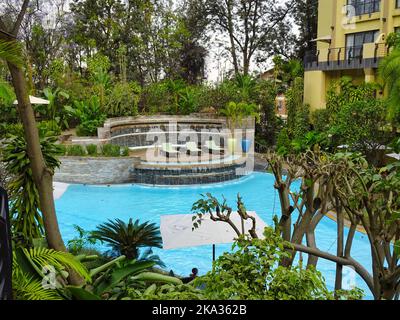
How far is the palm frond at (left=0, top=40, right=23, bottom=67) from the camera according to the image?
356 cm

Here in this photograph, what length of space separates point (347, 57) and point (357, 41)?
3.69 ft

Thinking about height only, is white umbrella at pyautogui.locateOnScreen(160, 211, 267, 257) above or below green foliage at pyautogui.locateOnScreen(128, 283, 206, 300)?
below

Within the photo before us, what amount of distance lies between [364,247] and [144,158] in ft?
31.1

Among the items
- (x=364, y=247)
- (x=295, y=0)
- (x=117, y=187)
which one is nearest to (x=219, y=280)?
(x=364, y=247)

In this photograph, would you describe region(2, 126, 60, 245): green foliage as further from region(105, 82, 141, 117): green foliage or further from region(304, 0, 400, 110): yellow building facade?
region(304, 0, 400, 110): yellow building facade

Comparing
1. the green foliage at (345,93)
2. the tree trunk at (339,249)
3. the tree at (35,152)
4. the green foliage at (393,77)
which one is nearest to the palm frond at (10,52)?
the tree at (35,152)

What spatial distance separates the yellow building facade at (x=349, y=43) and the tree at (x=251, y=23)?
7.24 meters

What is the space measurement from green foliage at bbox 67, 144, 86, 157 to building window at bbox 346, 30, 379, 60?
42.8 feet

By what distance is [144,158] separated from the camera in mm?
17078

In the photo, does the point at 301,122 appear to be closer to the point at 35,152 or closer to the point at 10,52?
the point at 35,152

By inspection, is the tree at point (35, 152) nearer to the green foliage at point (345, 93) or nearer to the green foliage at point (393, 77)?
the green foliage at point (393, 77)

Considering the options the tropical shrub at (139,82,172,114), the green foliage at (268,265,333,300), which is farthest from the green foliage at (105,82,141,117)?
the green foliage at (268,265,333,300)

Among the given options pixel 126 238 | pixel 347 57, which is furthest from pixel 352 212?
pixel 347 57

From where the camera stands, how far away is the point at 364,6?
2152 cm
